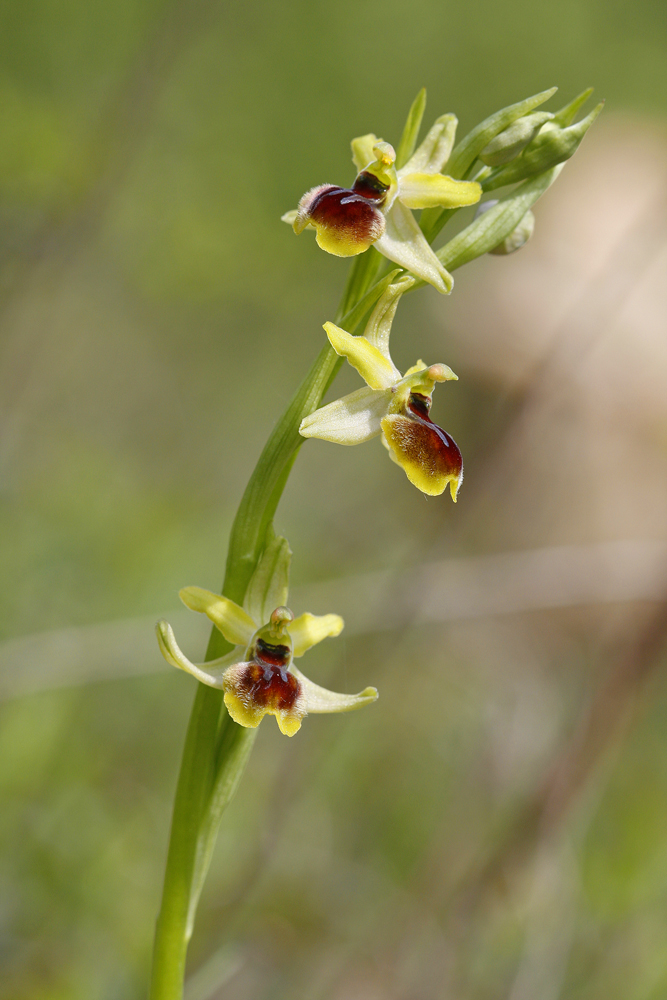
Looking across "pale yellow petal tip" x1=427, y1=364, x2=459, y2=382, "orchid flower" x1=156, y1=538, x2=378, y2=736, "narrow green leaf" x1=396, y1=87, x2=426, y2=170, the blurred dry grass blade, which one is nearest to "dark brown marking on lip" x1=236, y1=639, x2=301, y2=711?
"orchid flower" x1=156, y1=538, x2=378, y2=736

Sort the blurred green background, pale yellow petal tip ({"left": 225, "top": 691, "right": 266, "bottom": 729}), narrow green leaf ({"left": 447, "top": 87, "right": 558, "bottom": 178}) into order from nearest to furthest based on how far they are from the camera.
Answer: pale yellow petal tip ({"left": 225, "top": 691, "right": 266, "bottom": 729}), narrow green leaf ({"left": 447, "top": 87, "right": 558, "bottom": 178}), the blurred green background

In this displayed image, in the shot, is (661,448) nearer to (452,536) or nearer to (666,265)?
(666,265)

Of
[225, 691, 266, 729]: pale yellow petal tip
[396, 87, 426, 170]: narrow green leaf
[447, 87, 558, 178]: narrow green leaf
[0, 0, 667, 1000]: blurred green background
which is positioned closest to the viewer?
[225, 691, 266, 729]: pale yellow petal tip

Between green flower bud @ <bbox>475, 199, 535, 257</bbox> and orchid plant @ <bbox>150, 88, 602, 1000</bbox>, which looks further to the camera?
green flower bud @ <bbox>475, 199, 535, 257</bbox>

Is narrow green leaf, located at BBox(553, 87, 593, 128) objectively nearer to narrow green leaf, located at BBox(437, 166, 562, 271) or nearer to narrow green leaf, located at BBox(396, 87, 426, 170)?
narrow green leaf, located at BBox(437, 166, 562, 271)

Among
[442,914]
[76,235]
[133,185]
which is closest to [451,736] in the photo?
[442,914]

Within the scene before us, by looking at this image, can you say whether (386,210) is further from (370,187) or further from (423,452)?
(423,452)

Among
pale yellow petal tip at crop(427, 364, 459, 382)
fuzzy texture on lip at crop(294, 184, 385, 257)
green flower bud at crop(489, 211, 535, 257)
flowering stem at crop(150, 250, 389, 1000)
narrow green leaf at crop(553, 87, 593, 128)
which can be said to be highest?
narrow green leaf at crop(553, 87, 593, 128)

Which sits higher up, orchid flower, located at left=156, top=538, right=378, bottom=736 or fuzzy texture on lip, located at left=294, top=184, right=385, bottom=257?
fuzzy texture on lip, located at left=294, top=184, right=385, bottom=257

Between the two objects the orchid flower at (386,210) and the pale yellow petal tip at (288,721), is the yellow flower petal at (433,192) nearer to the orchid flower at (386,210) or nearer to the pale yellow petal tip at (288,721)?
the orchid flower at (386,210)
